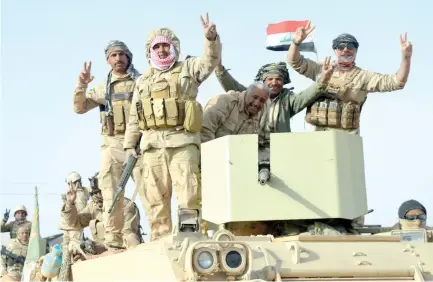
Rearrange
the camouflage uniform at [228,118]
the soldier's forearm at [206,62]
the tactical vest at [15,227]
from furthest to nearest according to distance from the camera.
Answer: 1. the tactical vest at [15,227]
2. the camouflage uniform at [228,118]
3. the soldier's forearm at [206,62]

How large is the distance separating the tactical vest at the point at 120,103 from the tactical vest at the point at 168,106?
1.10m

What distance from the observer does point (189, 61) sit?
12141 millimetres

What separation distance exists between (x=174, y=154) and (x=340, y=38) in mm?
2792

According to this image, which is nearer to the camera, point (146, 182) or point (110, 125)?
point (146, 182)

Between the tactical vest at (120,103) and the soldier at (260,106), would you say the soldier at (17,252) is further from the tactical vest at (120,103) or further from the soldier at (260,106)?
the soldier at (260,106)

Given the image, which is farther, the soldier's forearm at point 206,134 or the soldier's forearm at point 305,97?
the soldier's forearm at point 206,134

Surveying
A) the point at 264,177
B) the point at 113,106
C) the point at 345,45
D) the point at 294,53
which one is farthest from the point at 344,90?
the point at 264,177

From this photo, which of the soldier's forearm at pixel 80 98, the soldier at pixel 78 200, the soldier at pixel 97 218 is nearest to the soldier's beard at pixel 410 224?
the soldier at pixel 97 218

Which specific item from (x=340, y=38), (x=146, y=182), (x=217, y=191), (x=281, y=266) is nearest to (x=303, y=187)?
(x=217, y=191)

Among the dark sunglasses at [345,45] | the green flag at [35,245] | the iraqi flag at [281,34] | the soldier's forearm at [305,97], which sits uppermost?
the iraqi flag at [281,34]

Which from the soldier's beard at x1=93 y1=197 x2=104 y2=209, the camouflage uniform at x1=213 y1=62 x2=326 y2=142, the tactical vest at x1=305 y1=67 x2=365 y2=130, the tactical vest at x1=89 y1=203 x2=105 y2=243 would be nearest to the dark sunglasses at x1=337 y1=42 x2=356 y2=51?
the tactical vest at x1=305 y1=67 x2=365 y2=130

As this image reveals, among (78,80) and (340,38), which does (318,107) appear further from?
(78,80)

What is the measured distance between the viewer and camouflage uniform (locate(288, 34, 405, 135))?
1268cm

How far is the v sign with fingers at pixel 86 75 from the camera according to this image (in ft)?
42.8
